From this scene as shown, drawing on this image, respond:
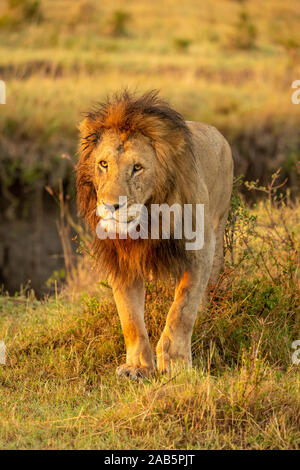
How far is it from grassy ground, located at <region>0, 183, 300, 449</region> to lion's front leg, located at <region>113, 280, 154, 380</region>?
107 millimetres

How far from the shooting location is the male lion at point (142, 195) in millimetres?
4145

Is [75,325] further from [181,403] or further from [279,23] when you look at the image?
[279,23]

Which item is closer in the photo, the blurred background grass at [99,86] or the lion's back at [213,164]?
the lion's back at [213,164]

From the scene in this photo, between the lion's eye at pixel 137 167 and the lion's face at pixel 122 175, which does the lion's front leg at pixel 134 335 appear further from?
the lion's eye at pixel 137 167

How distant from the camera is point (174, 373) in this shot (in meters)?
4.25

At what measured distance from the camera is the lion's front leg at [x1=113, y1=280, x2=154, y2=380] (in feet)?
15.0

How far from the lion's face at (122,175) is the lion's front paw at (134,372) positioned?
92cm

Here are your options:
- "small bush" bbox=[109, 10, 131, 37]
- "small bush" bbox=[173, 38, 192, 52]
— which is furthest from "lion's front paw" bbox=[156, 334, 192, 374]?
"small bush" bbox=[109, 10, 131, 37]

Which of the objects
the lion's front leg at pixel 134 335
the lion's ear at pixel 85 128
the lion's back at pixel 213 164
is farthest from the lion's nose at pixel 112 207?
the lion's back at pixel 213 164

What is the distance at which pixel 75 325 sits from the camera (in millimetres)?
5383

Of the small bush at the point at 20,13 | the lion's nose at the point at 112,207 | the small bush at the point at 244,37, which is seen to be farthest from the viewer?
the small bush at the point at 20,13

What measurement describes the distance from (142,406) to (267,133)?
10.6m

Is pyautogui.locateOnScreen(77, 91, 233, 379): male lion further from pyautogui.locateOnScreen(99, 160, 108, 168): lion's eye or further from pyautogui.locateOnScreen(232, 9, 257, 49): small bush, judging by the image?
pyautogui.locateOnScreen(232, 9, 257, 49): small bush

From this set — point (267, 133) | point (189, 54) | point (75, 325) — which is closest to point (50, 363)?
point (75, 325)
